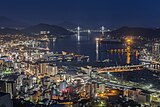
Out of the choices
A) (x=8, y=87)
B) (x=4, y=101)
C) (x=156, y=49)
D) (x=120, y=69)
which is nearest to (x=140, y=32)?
(x=156, y=49)

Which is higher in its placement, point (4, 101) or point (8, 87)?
point (4, 101)

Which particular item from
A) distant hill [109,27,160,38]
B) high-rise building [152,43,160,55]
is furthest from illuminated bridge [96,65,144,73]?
distant hill [109,27,160,38]

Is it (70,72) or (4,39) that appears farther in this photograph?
(4,39)

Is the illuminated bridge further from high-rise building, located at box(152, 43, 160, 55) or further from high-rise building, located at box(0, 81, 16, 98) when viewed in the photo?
high-rise building, located at box(152, 43, 160, 55)

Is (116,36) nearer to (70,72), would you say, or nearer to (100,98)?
(70,72)

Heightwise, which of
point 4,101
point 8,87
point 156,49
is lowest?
point 8,87

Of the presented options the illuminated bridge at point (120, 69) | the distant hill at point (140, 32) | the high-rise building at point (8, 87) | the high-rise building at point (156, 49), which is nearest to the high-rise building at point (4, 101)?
the high-rise building at point (8, 87)

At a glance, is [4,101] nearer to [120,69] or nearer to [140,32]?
[120,69]

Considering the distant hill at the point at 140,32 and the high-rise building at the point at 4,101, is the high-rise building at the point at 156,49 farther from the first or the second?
the high-rise building at the point at 4,101

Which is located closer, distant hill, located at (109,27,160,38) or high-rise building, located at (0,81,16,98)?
high-rise building, located at (0,81,16,98)

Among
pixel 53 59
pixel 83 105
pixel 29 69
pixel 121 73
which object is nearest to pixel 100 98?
pixel 83 105

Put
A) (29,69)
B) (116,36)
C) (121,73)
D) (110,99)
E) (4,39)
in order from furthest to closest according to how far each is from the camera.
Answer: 1. (116,36)
2. (4,39)
3. (29,69)
4. (121,73)
5. (110,99)
